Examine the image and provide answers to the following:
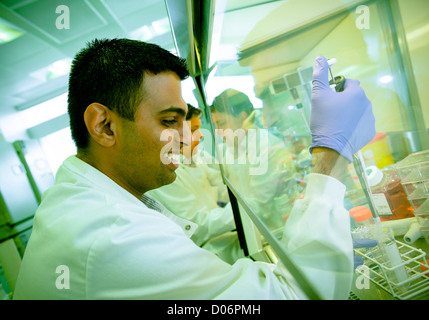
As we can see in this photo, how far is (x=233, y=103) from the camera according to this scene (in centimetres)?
139

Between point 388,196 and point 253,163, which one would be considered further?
point 253,163

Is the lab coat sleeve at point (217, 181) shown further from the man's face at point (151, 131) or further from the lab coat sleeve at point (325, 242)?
the lab coat sleeve at point (325, 242)

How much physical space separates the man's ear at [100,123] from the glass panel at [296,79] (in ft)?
1.99

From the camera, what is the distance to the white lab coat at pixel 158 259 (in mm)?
482

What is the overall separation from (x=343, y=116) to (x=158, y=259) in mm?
598

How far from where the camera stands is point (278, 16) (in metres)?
0.74

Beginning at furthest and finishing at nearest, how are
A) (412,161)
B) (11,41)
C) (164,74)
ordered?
(11,41) < (164,74) < (412,161)

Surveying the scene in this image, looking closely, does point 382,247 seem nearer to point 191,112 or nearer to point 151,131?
point 151,131

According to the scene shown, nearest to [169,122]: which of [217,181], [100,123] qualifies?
[100,123]

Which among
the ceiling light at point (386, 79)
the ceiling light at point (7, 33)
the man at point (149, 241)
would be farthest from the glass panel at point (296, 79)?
the ceiling light at point (7, 33)

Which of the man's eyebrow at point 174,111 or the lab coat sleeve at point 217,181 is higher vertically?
the man's eyebrow at point 174,111

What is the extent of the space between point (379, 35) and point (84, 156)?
1.04 metres
